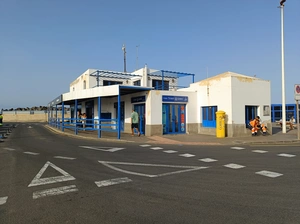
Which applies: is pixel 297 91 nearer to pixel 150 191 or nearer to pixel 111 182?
pixel 150 191

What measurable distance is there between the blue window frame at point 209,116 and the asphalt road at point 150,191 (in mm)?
8830

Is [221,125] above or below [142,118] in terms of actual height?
below

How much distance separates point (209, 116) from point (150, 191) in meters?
13.3

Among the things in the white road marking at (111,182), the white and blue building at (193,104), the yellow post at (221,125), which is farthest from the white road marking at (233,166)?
the white and blue building at (193,104)

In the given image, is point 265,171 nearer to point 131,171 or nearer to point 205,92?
point 131,171

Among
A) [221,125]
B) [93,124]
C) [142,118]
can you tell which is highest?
[142,118]

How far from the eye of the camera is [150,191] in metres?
4.68

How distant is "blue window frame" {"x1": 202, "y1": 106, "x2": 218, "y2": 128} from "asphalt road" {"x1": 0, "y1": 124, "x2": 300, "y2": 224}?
29.0 ft

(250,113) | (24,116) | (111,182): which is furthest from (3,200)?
(24,116)

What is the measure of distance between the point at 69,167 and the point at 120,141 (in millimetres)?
6718

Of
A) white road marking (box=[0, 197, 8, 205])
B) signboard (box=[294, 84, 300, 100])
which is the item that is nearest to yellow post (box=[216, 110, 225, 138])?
signboard (box=[294, 84, 300, 100])

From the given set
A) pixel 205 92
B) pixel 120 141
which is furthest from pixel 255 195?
pixel 205 92

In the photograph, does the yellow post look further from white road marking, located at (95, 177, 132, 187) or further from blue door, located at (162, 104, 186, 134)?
white road marking, located at (95, 177, 132, 187)

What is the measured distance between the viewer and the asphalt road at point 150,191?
3.53 metres
